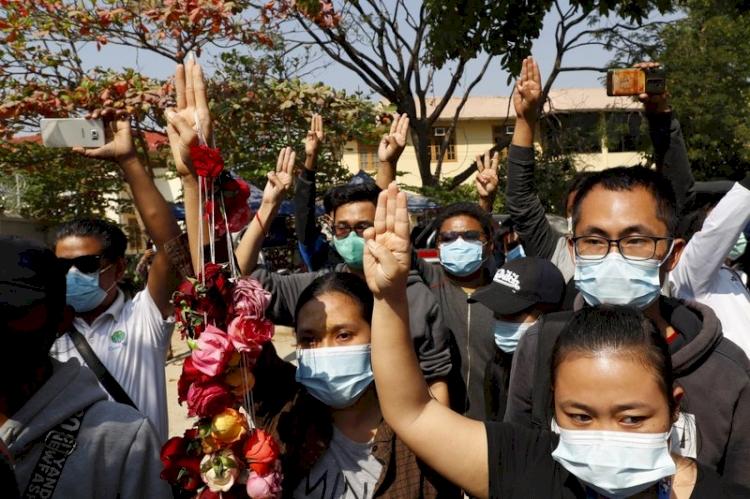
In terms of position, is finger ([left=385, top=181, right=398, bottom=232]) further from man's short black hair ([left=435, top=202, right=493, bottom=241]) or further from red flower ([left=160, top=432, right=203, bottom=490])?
man's short black hair ([left=435, top=202, right=493, bottom=241])

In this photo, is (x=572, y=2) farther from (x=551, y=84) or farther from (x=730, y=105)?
(x=730, y=105)

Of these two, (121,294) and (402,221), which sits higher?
(402,221)

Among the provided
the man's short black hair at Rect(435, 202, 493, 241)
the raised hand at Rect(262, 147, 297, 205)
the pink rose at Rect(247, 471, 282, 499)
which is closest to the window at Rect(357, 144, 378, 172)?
the man's short black hair at Rect(435, 202, 493, 241)

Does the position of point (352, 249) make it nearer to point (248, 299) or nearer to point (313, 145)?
point (313, 145)

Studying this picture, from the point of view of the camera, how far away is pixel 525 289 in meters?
3.02

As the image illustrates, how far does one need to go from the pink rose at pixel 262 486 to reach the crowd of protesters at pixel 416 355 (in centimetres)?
9

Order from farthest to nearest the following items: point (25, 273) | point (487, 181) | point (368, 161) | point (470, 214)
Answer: point (368, 161) < point (487, 181) < point (470, 214) < point (25, 273)

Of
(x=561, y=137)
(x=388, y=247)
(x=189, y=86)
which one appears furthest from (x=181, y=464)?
(x=561, y=137)

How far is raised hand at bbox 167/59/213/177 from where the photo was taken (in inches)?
81.5

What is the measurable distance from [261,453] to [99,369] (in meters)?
0.93

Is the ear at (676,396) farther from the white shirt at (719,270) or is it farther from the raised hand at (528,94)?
the raised hand at (528,94)

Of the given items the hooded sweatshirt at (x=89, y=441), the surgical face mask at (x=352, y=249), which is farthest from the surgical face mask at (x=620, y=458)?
the surgical face mask at (x=352, y=249)

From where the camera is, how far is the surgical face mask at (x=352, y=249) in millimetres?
3258

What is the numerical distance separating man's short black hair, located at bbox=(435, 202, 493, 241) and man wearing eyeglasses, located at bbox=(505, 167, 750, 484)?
5.36 feet
